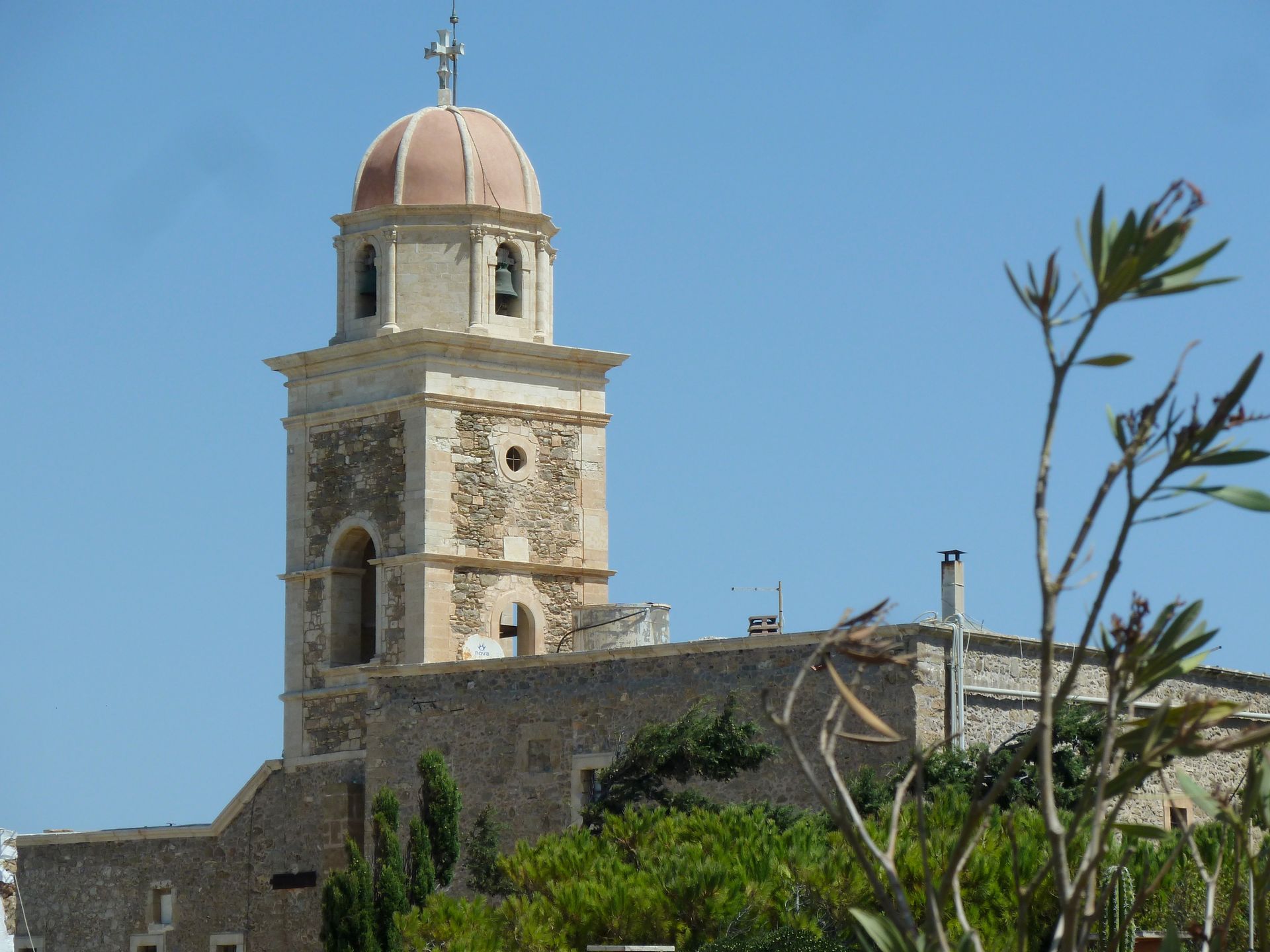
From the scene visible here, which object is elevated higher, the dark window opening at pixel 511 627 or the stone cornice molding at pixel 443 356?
the stone cornice molding at pixel 443 356

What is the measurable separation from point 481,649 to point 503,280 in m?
5.22

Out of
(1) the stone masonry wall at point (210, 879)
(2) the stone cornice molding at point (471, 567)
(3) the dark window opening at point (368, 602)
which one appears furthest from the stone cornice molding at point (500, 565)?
(1) the stone masonry wall at point (210, 879)

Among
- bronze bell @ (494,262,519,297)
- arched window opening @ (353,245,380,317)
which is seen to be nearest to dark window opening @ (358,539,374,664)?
arched window opening @ (353,245,380,317)

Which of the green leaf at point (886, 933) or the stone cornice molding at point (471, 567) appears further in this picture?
the stone cornice molding at point (471, 567)

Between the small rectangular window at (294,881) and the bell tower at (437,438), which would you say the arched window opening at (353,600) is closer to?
the bell tower at (437,438)

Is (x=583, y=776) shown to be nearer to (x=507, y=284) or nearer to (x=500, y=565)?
(x=500, y=565)

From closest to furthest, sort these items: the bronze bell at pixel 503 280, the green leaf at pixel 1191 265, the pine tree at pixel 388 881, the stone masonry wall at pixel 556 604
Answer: the green leaf at pixel 1191 265 → the pine tree at pixel 388 881 → the stone masonry wall at pixel 556 604 → the bronze bell at pixel 503 280

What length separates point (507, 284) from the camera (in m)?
30.6

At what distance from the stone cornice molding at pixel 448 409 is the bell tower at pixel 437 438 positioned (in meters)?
0.03

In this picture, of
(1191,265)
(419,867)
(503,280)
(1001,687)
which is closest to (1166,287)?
(1191,265)

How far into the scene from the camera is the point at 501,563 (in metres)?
29.9

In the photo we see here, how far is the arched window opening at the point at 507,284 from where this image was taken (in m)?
30.6

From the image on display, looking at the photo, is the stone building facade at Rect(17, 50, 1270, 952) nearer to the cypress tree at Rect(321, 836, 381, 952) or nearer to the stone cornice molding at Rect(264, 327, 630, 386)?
the stone cornice molding at Rect(264, 327, 630, 386)

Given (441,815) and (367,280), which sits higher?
(367,280)
